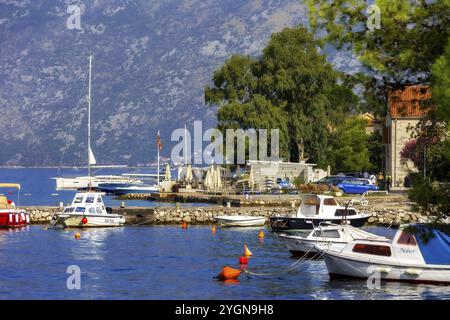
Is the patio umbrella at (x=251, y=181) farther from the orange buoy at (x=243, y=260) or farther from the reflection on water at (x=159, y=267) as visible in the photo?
the orange buoy at (x=243, y=260)

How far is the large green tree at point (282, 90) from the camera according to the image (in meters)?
104

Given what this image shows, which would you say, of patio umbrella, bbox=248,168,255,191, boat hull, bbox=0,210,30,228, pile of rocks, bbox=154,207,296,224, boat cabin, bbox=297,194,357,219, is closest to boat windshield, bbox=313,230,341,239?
boat cabin, bbox=297,194,357,219

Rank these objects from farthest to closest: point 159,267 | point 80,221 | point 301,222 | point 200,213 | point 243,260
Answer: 1. point 200,213
2. point 80,221
3. point 301,222
4. point 243,260
5. point 159,267

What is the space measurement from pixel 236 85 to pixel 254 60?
3.19 m

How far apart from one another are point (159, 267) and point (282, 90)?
176ft

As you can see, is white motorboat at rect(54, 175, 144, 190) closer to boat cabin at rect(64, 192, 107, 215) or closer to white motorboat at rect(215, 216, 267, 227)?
boat cabin at rect(64, 192, 107, 215)

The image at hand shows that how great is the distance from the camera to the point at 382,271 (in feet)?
147

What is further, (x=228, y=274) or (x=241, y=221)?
(x=241, y=221)

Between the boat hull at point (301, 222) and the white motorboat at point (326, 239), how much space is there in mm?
10259

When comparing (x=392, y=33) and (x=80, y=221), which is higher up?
(x=392, y=33)

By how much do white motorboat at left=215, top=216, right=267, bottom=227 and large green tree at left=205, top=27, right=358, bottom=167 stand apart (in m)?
28.6

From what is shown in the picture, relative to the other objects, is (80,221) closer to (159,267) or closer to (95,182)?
(159,267)

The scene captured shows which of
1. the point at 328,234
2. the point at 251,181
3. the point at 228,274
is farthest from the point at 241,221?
the point at 228,274
